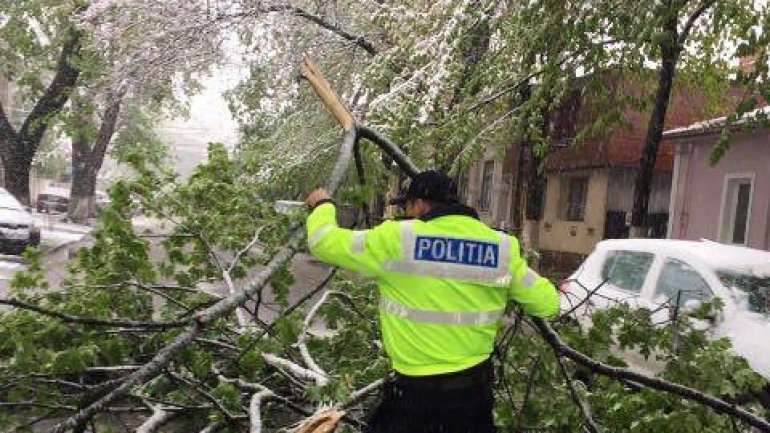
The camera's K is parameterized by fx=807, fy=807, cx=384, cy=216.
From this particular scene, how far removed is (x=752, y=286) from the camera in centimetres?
734

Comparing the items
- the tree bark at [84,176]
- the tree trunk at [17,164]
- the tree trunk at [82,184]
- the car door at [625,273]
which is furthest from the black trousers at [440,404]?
the tree trunk at [82,184]

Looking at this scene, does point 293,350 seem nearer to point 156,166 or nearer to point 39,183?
point 156,166

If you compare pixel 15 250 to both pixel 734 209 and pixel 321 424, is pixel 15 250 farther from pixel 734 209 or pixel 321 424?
pixel 321 424

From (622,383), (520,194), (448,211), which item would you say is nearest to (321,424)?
A: (448,211)

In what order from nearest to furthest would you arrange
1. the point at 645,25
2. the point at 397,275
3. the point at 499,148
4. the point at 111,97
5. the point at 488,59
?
the point at 397,275 → the point at 645,25 → the point at 488,59 → the point at 499,148 → the point at 111,97

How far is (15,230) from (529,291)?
16500 millimetres

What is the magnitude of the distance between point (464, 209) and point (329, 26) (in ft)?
49.0

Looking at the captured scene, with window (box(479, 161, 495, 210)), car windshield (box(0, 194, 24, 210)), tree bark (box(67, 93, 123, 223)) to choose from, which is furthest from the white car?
tree bark (box(67, 93, 123, 223))

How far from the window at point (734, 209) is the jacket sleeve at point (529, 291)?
44.3 ft

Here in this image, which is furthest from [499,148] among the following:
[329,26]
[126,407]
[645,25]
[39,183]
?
[39,183]

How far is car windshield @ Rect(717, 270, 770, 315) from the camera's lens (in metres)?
7.07

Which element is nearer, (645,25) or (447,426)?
(447,426)

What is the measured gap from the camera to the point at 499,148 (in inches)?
588

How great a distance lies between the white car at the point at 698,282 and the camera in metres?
6.66
